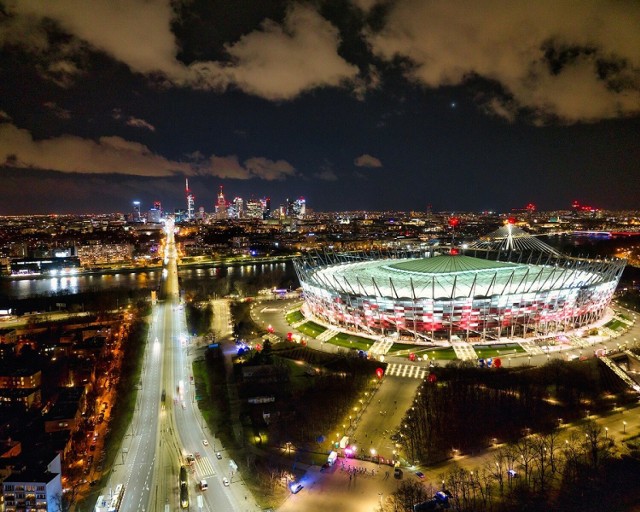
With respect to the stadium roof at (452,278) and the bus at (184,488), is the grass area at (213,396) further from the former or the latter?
the stadium roof at (452,278)

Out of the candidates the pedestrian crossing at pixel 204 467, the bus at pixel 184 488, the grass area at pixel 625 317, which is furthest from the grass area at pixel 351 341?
the grass area at pixel 625 317

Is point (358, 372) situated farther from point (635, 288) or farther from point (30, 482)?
point (635, 288)

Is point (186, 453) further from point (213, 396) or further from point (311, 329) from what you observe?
point (311, 329)

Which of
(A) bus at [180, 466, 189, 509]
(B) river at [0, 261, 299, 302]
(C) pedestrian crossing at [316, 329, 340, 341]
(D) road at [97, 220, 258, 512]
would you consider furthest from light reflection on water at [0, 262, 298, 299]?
(A) bus at [180, 466, 189, 509]

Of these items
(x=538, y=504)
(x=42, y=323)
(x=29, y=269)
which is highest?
(x=29, y=269)

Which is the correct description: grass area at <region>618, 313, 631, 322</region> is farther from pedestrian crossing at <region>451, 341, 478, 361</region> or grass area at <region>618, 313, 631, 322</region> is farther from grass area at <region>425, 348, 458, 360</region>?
grass area at <region>425, 348, 458, 360</region>

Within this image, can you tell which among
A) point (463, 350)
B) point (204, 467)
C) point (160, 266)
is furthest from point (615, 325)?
point (160, 266)

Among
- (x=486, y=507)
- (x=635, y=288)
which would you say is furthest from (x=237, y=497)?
(x=635, y=288)
